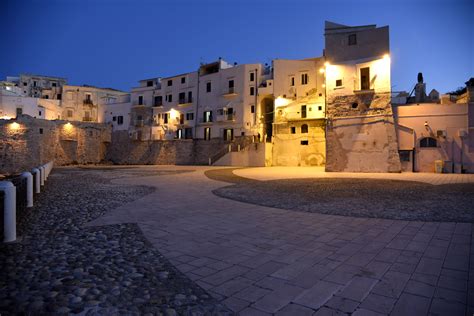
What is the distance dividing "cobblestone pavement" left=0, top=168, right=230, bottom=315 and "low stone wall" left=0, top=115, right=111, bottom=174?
37.4 metres

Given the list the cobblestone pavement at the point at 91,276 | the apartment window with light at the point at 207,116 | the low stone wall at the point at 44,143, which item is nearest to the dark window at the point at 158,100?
the apartment window with light at the point at 207,116

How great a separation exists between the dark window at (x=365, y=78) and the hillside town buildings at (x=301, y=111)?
8 cm

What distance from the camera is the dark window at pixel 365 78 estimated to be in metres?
22.8

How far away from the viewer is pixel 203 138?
40688mm

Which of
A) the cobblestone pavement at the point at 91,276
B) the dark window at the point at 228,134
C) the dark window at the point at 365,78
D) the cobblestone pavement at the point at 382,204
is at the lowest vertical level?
the cobblestone pavement at the point at 91,276

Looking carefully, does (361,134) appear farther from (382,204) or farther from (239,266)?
(239,266)

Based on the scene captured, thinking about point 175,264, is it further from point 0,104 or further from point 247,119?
point 0,104

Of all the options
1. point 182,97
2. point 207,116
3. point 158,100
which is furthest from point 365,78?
point 158,100

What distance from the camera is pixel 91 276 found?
3.39 m

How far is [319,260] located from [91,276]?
3.06 metres

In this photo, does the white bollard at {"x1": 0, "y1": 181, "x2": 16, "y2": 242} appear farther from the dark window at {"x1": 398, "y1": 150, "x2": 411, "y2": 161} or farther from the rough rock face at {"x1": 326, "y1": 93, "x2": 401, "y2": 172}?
the dark window at {"x1": 398, "y1": 150, "x2": 411, "y2": 161}

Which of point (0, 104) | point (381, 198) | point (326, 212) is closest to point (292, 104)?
point (381, 198)

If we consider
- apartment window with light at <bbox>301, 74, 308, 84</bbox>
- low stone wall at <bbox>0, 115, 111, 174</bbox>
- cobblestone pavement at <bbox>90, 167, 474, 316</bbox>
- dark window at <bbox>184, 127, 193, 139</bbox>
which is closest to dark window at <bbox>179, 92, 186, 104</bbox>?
dark window at <bbox>184, 127, 193, 139</bbox>

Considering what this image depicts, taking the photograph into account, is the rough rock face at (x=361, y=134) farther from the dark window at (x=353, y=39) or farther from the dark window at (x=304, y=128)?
the dark window at (x=304, y=128)
